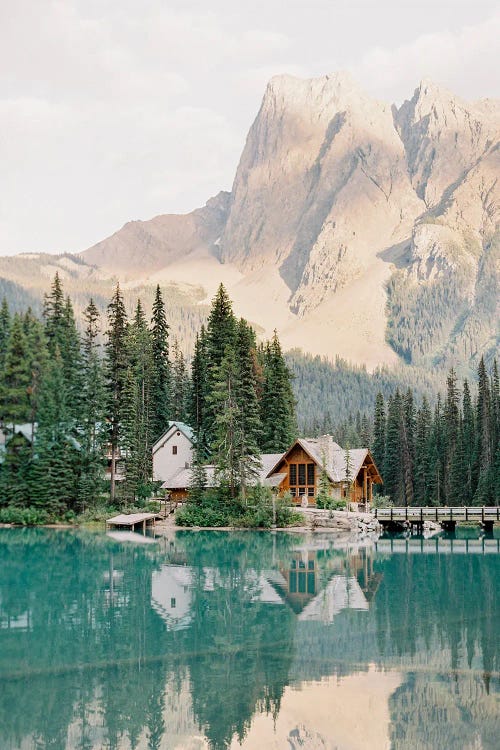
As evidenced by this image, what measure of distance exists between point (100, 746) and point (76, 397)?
183 ft

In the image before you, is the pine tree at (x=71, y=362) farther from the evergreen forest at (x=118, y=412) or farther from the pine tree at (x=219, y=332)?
the pine tree at (x=219, y=332)

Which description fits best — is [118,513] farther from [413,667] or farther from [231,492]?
[413,667]

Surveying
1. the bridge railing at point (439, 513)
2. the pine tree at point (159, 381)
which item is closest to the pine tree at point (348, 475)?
the bridge railing at point (439, 513)

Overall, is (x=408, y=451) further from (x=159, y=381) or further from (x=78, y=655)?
(x=78, y=655)

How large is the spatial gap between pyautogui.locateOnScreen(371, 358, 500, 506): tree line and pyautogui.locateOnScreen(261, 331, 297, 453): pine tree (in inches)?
970

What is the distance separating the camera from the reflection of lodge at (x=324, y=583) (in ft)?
98.9

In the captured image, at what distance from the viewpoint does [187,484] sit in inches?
2982

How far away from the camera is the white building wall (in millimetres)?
81750

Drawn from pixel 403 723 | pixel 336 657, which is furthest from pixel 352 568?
pixel 403 723

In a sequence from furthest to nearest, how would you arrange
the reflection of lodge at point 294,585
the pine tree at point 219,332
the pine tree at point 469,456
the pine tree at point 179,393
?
the pine tree at point 179,393
the pine tree at point 469,456
the pine tree at point 219,332
the reflection of lodge at point 294,585

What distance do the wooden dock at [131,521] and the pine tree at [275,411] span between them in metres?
18.1

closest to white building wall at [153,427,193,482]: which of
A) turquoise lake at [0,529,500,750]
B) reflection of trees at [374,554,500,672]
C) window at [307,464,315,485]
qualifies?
window at [307,464,315,485]

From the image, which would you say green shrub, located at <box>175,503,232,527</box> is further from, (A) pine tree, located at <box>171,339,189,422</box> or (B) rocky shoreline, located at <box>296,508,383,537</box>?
(A) pine tree, located at <box>171,339,189,422</box>

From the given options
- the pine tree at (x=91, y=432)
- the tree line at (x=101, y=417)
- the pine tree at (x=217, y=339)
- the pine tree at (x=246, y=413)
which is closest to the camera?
the pine tree at (x=246, y=413)
